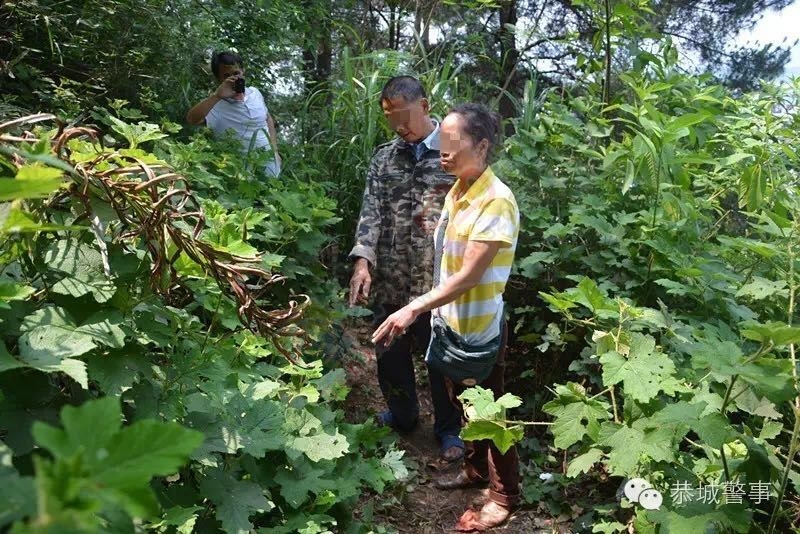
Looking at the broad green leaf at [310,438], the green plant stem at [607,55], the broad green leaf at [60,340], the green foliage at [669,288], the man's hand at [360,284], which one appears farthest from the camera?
the green plant stem at [607,55]

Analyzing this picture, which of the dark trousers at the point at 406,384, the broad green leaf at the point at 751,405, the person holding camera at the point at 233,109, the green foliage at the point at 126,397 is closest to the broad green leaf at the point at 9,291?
the green foliage at the point at 126,397

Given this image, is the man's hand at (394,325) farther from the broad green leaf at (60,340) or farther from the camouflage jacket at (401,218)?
the broad green leaf at (60,340)

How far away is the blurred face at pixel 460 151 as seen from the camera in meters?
2.29

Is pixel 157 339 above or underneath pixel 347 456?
above

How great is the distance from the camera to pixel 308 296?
2.02m

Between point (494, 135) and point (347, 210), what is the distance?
1728mm

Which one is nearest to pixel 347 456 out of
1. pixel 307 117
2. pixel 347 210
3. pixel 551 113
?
pixel 347 210

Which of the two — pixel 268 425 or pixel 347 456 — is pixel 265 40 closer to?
pixel 347 456

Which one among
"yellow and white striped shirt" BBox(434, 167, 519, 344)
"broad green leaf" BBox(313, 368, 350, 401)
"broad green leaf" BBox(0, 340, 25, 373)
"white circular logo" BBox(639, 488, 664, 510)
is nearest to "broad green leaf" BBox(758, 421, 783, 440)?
"white circular logo" BBox(639, 488, 664, 510)

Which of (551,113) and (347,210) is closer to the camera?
(551,113)

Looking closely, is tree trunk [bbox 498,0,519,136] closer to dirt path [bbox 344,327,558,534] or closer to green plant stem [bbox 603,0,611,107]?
green plant stem [bbox 603,0,611,107]

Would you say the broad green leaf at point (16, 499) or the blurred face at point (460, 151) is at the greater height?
the blurred face at point (460, 151)

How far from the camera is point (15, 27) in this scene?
10.1ft

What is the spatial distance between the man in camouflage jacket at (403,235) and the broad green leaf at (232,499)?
4.50ft
